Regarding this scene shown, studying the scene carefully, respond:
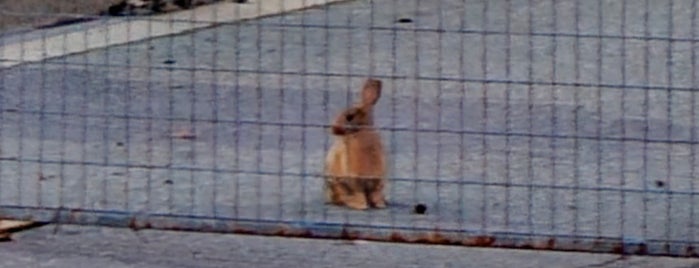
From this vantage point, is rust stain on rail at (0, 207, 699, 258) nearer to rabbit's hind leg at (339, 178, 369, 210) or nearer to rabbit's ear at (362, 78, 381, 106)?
rabbit's hind leg at (339, 178, 369, 210)

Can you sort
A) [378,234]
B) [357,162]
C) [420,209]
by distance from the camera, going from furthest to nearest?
[420,209], [357,162], [378,234]

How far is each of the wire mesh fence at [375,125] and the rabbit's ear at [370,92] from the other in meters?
0.11

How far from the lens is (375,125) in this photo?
7.99 meters

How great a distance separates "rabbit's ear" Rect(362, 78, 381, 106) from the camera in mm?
7219

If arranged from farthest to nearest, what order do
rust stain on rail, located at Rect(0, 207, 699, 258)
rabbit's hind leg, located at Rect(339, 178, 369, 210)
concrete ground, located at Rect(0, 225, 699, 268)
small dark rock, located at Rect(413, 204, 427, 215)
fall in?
small dark rock, located at Rect(413, 204, 427, 215) → rabbit's hind leg, located at Rect(339, 178, 369, 210) → concrete ground, located at Rect(0, 225, 699, 268) → rust stain on rail, located at Rect(0, 207, 699, 258)

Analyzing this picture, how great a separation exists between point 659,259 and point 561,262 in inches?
11.5

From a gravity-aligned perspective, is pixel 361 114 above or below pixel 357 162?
above

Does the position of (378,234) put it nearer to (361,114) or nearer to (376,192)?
(376,192)

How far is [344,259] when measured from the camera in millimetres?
6605

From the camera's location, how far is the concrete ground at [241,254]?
6516mm

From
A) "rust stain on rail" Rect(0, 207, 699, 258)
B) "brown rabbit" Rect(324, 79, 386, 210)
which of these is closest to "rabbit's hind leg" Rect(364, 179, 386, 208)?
"brown rabbit" Rect(324, 79, 386, 210)

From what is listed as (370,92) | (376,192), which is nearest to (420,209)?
(376,192)

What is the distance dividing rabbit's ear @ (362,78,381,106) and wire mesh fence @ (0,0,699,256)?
11 centimetres

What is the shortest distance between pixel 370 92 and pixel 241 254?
2.90 feet
